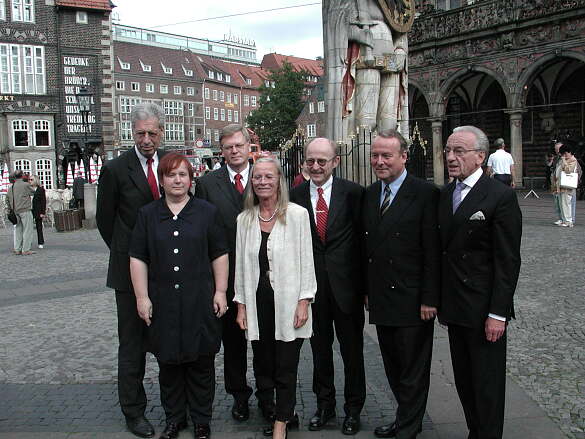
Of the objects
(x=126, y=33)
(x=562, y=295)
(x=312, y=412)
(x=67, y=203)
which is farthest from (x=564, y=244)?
(x=126, y=33)

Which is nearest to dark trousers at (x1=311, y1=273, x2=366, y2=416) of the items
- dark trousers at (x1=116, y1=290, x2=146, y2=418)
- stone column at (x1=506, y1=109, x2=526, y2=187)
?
dark trousers at (x1=116, y1=290, x2=146, y2=418)

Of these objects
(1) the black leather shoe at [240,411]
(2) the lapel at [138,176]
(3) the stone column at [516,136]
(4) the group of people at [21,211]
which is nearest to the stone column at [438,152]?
(3) the stone column at [516,136]

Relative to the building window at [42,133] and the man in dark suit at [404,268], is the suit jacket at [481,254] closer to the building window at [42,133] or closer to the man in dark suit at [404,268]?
the man in dark suit at [404,268]

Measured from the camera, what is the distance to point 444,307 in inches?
143

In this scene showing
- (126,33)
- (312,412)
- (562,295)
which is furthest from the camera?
(126,33)

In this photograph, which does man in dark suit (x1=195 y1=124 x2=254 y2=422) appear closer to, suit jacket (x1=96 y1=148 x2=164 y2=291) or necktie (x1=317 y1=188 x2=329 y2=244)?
suit jacket (x1=96 y1=148 x2=164 y2=291)

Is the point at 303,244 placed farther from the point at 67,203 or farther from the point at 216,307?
the point at 67,203

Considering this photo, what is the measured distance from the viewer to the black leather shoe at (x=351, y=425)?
13.1 ft

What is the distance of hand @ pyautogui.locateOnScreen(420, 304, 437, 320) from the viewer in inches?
147

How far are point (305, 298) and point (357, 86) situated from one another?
7216mm

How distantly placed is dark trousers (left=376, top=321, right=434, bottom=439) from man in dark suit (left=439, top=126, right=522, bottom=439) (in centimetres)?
27

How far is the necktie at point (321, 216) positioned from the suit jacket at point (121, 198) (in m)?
1.07

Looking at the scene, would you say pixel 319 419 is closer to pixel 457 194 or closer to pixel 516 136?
pixel 457 194

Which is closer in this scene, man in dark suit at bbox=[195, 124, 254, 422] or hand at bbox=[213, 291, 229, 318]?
hand at bbox=[213, 291, 229, 318]
